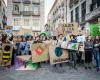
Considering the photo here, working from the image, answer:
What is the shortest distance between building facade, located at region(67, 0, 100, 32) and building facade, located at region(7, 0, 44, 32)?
15.9 metres

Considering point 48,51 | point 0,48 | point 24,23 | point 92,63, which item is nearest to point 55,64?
point 48,51

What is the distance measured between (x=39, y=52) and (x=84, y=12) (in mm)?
20054

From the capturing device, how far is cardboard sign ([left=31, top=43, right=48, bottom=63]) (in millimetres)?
12672

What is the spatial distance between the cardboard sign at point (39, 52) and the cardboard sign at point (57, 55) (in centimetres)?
32

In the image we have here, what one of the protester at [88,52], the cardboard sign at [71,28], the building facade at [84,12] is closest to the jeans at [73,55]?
the protester at [88,52]

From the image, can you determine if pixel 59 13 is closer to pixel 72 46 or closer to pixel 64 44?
pixel 64 44

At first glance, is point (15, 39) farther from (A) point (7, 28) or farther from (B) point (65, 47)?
(B) point (65, 47)

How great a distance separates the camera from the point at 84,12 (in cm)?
3198

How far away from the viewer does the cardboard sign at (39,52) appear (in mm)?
12672

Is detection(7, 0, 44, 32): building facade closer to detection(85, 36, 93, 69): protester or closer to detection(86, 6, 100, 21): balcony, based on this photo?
detection(86, 6, 100, 21): balcony

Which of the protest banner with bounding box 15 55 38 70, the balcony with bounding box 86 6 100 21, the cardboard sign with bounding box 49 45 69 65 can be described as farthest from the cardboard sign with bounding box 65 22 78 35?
the balcony with bounding box 86 6 100 21

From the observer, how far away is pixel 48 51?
1305 centimetres

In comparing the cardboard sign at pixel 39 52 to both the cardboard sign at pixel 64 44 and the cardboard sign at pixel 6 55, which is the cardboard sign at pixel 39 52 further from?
the cardboard sign at pixel 6 55

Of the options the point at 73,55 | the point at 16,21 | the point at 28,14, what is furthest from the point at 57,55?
the point at 28,14
